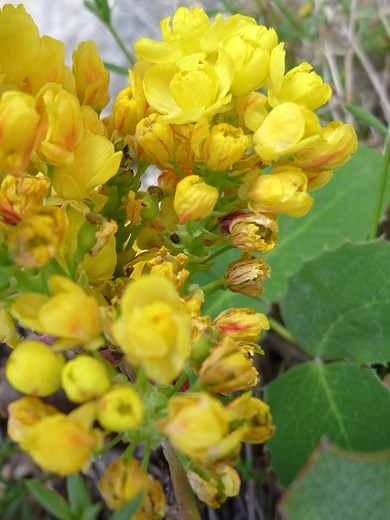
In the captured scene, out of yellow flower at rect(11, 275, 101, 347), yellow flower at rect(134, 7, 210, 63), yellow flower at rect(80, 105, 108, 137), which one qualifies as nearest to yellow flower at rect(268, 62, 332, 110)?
yellow flower at rect(134, 7, 210, 63)

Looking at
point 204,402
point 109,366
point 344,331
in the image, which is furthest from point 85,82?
point 344,331

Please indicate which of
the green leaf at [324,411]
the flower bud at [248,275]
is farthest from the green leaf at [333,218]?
the flower bud at [248,275]

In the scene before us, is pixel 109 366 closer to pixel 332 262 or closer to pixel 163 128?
pixel 163 128

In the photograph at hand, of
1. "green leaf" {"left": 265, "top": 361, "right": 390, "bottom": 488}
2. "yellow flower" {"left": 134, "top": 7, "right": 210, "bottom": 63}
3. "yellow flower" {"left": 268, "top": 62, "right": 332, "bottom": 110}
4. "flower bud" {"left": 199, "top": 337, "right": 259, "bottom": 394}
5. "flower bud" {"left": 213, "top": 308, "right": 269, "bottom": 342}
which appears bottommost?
"green leaf" {"left": 265, "top": 361, "right": 390, "bottom": 488}

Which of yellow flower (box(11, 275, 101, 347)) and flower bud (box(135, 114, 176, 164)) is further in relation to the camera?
flower bud (box(135, 114, 176, 164))

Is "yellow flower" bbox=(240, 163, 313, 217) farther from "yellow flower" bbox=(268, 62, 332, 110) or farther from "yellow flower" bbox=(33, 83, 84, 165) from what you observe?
"yellow flower" bbox=(33, 83, 84, 165)

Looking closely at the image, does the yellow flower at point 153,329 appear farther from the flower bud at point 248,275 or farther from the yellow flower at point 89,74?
the yellow flower at point 89,74
